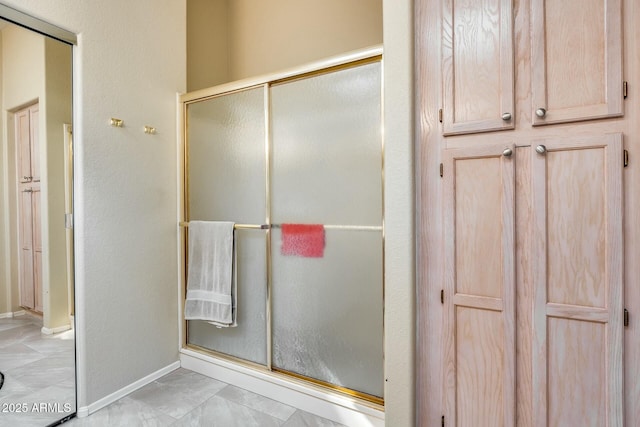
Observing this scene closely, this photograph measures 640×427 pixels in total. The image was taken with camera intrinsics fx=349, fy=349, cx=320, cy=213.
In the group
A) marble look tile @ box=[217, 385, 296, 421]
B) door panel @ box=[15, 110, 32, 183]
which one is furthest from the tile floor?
door panel @ box=[15, 110, 32, 183]

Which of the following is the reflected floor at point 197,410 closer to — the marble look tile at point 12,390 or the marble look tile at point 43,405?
the marble look tile at point 43,405

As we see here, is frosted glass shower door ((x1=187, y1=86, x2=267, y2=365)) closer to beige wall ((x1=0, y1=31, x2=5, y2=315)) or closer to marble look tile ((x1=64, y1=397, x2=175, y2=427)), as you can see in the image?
marble look tile ((x1=64, y1=397, x2=175, y2=427))

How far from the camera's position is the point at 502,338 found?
4.04 ft

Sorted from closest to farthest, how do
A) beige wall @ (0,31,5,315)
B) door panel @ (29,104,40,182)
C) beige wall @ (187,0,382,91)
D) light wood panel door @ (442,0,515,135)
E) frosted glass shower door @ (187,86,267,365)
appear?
light wood panel door @ (442,0,515,135)
beige wall @ (0,31,5,315)
door panel @ (29,104,40,182)
frosted glass shower door @ (187,86,267,365)
beige wall @ (187,0,382,91)

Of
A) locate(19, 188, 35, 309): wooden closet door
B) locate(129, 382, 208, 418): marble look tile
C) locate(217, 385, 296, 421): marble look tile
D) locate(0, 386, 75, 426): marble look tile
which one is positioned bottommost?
locate(217, 385, 296, 421): marble look tile

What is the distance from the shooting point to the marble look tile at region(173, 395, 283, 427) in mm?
1816

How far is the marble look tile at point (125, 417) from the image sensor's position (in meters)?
1.82

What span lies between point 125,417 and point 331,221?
153cm

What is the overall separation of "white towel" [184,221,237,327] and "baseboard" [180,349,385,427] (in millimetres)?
309

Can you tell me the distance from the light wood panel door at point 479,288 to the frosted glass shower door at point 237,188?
1.14 meters

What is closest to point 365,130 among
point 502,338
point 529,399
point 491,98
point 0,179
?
point 491,98

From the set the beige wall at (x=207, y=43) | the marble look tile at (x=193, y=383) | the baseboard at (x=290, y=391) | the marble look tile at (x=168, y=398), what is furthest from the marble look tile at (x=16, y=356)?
the beige wall at (x=207, y=43)

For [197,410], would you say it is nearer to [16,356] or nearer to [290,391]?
[290,391]

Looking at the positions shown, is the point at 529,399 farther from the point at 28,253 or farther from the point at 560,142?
the point at 28,253
